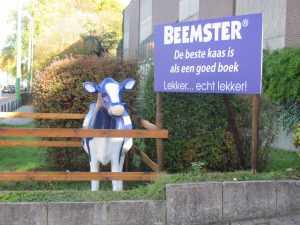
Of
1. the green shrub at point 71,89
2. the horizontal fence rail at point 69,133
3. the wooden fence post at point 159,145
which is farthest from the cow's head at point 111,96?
the green shrub at point 71,89

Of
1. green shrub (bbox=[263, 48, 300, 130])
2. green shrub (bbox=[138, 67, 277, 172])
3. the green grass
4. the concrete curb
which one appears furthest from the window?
the concrete curb

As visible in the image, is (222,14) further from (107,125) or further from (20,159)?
(107,125)

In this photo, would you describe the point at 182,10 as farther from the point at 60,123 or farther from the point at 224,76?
the point at 224,76

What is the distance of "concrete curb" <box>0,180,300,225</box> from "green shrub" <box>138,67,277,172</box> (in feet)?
7.01

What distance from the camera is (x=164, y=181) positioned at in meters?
6.19

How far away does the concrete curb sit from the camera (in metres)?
5.66

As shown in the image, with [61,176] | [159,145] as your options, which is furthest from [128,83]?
[61,176]

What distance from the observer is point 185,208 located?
233 inches

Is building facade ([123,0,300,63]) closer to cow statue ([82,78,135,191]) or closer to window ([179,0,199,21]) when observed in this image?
window ([179,0,199,21])

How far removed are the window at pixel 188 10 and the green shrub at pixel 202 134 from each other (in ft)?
74.6

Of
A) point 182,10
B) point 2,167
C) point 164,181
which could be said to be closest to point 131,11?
point 182,10

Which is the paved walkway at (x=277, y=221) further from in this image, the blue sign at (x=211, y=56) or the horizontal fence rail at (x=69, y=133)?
the horizontal fence rail at (x=69, y=133)

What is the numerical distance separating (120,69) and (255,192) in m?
4.62

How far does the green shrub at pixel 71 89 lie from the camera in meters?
9.79
